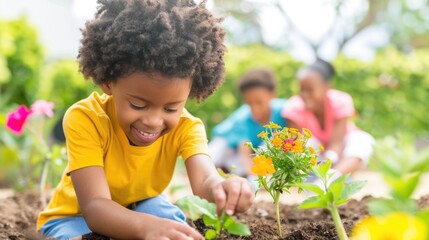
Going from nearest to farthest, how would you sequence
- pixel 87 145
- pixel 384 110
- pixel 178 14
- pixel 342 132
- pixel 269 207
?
pixel 178 14, pixel 87 145, pixel 269 207, pixel 342 132, pixel 384 110

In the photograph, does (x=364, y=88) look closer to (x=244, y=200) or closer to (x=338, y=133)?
(x=338, y=133)

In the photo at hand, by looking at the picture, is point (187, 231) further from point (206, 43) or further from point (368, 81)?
point (368, 81)

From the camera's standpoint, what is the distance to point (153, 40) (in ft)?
6.27

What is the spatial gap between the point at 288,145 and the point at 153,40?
0.56 meters

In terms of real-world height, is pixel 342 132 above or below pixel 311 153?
below

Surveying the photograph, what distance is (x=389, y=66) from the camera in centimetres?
830

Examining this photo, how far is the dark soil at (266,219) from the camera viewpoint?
2139mm

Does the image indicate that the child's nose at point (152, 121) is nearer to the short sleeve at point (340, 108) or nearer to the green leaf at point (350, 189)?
the green leaf at point (350, 189)

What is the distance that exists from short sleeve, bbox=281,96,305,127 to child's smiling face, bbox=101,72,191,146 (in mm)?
3194

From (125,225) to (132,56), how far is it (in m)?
0.54

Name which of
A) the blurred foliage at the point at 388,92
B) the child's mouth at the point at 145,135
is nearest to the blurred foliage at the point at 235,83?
the blurred foliage at the point at 388,92

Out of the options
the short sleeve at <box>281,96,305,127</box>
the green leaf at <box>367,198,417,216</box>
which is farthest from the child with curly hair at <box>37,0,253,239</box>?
the short sleeve at <box>281,96,305,127</box>

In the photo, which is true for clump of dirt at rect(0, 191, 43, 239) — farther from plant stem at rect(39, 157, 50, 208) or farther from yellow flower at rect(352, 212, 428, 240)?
yellow flower at rect(352, 212, 428, 240)

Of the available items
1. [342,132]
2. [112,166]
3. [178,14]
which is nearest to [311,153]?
[178,14]
